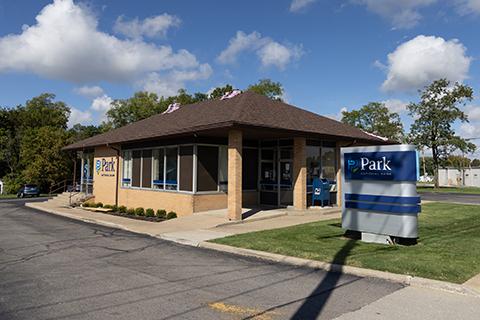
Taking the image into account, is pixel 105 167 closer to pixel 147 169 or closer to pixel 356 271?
pixel 147 169

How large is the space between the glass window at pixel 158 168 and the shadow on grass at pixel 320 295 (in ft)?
38.6

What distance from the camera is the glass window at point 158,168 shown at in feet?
61.9

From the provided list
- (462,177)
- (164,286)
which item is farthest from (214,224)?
(462,177)

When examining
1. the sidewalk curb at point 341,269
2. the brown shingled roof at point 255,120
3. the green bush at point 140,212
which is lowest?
the sidewalk curb at point 341,269

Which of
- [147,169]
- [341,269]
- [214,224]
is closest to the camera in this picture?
[341,269]

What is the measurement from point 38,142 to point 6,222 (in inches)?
1385

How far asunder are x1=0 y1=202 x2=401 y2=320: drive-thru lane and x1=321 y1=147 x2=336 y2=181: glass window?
34.2 ft

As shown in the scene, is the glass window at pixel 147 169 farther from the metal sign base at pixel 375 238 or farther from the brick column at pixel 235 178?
the metal sign base at pixel 375 238

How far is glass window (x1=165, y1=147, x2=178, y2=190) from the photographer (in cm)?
1792

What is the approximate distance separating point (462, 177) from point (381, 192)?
77669 mm

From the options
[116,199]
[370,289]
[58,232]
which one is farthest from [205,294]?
[116,199]

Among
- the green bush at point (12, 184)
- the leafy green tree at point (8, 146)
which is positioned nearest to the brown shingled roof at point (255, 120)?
the green bush at point (12, 184)

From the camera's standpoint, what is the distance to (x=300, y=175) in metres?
17.0

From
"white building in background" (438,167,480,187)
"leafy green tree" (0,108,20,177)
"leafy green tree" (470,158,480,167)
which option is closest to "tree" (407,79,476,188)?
"white building in background" (438,167,480,187)
